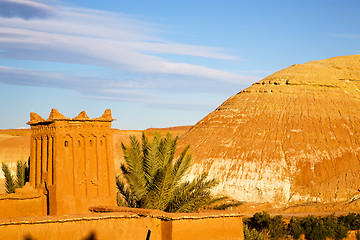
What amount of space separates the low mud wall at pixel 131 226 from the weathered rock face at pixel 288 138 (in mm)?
25475

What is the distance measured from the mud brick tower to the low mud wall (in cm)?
172

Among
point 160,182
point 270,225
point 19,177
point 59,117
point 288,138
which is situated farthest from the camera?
point 288,138

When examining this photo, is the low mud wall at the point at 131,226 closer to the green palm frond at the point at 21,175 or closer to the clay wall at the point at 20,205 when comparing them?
the clay wall at the point at 20,205

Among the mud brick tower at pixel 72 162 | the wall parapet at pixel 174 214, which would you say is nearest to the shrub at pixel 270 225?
the mud brick tower at pixel 72 162

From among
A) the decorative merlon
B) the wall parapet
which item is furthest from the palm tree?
the wall parapet

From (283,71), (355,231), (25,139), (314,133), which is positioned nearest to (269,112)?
(314,133)

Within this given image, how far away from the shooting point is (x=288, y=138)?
148ft

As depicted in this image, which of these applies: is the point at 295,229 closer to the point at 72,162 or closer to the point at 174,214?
the point at 72,162

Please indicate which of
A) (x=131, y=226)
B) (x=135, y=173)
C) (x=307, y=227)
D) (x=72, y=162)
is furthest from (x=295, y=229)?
(x=131, y=226)

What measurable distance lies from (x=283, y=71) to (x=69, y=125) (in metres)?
46.9

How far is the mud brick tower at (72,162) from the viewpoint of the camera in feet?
47.0

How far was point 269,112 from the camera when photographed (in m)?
49.6

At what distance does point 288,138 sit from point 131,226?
1345 inches

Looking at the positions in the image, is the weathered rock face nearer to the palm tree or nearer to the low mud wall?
the palm tree
